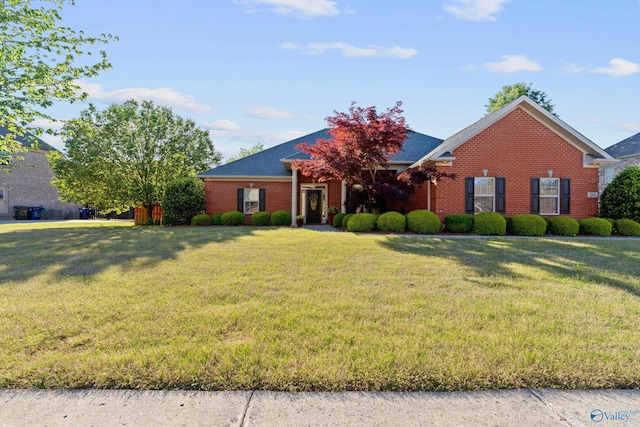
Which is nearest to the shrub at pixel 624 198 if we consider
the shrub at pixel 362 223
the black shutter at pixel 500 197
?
the black shutter at pixel 500 197

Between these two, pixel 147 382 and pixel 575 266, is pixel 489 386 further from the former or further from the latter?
pixel 575 266

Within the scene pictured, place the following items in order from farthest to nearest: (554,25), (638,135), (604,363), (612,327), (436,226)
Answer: (638,135) → (436,226) → (554,25) → (612,327) → (604,363)

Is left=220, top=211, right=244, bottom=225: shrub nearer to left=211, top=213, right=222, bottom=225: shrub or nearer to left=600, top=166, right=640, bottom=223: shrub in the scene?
left=211, top=213, right=222, bottom=225: shrub

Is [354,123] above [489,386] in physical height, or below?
above

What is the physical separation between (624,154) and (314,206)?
20457 millimetres

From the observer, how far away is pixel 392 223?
42.3ft

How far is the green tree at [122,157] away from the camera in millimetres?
18938

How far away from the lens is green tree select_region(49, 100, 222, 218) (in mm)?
18938

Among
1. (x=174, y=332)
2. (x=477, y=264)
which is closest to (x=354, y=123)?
(x=477, y=264)

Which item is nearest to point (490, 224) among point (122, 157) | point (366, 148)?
point (366, 148)

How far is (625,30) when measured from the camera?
1184 centimetres

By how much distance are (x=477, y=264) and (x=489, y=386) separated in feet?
15.8

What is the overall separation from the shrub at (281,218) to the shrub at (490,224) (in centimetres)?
902

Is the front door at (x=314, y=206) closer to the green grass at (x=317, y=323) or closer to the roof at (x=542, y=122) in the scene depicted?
the roof at (x=542, y=122)
